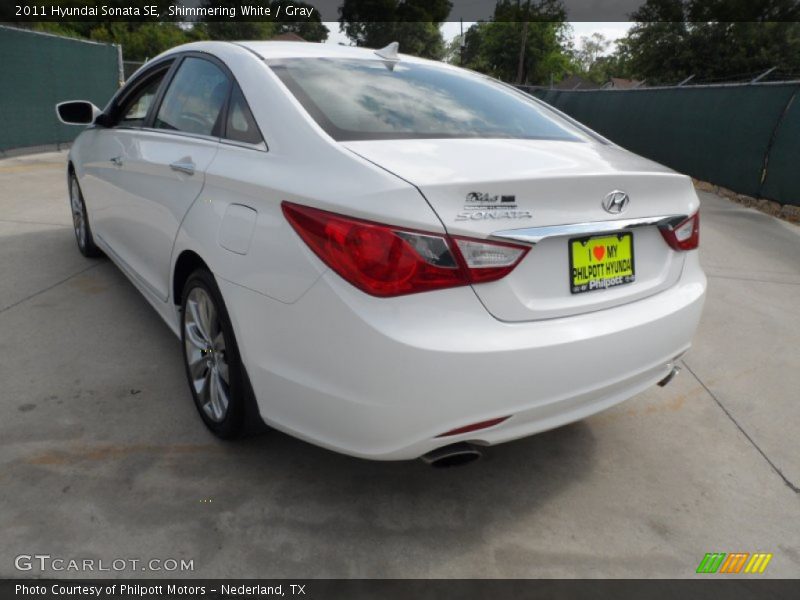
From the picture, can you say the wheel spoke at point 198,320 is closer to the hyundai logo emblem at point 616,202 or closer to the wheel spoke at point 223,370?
the wheel spoke at point 223,370

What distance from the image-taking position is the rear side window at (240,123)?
2.42 m

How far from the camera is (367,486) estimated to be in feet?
8.18

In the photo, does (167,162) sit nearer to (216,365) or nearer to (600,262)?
(216,365)

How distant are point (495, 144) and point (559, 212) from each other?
45cm

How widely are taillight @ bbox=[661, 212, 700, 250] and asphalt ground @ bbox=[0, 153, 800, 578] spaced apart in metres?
0.95

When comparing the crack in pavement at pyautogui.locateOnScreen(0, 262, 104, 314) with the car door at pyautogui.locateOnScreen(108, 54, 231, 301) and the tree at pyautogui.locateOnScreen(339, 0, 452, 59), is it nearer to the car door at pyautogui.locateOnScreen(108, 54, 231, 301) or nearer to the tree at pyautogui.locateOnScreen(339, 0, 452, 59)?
the car door at pyautogui.locateOnScreen(108, 54, 231, 301)

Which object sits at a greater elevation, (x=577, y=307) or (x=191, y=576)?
(x=577, y=307)

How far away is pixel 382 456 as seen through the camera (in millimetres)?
1978

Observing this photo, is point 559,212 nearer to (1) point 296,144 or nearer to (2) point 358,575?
(1) point 296,144

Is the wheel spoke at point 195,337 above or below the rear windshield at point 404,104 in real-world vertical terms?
below

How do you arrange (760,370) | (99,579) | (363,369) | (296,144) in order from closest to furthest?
(363,369) < (99,579) < (296,144) < (760,370)

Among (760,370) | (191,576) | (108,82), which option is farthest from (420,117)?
(108,82)

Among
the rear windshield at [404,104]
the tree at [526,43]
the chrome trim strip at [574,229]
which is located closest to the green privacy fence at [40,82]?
the rear windshield at [404,104]

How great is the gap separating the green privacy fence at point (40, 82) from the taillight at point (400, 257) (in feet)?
37.1
